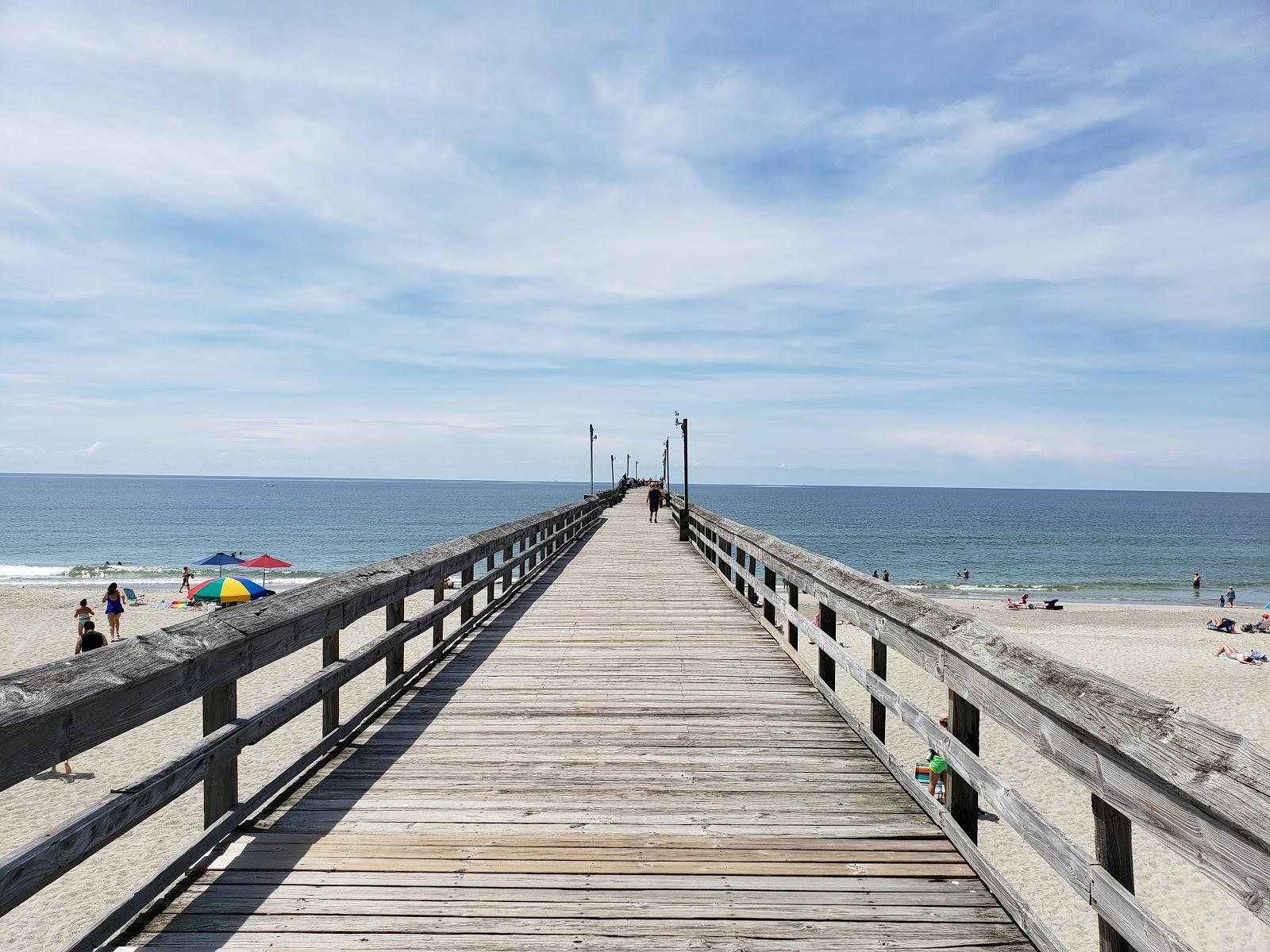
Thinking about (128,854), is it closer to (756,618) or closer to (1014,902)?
(756,618)

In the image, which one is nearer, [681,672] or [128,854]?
[681,672]

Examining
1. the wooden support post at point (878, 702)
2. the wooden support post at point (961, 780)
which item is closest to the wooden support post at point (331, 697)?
the wooden support post at point (878, 702)

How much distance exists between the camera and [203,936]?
8.87 ft

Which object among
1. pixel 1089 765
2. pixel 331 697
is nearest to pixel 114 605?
pixel 331 697

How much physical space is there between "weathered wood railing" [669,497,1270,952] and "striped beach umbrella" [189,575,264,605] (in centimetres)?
2132

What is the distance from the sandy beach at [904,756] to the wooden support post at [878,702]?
19.6 ft

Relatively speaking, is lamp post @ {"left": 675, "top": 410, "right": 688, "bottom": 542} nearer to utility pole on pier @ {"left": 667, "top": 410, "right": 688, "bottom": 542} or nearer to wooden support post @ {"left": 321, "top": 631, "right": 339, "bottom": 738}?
utility pole on pier @ {"left": 667, "top": 410, "right": 688, "bottom": 542}

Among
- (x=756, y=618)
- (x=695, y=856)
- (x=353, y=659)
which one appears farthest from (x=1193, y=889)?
(x=353, y=659)

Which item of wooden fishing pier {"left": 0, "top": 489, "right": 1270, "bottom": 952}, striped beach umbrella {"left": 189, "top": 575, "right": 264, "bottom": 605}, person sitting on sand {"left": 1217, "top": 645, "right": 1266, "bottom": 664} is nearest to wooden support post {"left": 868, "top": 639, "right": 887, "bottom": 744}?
wooden fishing pier {"left": 0, "top": 489, "right": 1270, "bottom": 952}

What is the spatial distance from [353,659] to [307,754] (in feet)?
2.01

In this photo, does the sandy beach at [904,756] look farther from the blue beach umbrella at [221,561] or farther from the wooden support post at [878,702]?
the wooden support post at [878,702]

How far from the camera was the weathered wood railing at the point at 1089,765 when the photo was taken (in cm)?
171

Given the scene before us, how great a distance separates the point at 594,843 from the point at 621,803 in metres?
0.45

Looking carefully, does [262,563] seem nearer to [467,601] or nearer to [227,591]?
[227,591]
